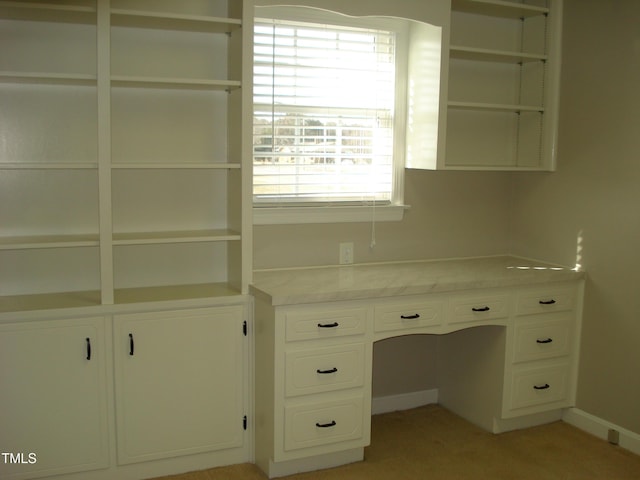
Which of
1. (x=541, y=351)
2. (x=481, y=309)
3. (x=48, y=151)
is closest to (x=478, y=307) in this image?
(x=481, y=309)

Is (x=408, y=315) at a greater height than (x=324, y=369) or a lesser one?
greater

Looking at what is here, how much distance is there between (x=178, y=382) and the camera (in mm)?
3090

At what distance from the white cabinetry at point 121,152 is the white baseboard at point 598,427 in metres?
2.05

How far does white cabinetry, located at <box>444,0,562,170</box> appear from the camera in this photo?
12.4ft

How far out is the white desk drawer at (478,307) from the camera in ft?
11.1

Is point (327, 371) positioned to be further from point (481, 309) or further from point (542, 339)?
point (542, 339)

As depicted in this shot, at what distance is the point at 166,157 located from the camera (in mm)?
3293

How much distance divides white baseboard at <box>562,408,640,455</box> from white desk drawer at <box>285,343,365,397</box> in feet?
4.62

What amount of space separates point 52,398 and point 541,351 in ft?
8.12

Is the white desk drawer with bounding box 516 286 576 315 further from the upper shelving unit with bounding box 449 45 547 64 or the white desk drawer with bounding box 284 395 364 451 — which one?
the upper shelving unit with bounding box 449 45 547 64

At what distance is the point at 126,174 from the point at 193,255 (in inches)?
20.1

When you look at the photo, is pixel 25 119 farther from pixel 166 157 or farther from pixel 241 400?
pixel 241 400

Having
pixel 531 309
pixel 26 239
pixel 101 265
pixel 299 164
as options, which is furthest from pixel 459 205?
pixel 26 239

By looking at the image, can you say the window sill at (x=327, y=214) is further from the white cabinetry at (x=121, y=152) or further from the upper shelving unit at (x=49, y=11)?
the upper shelving unit at (x=49, y=11)
